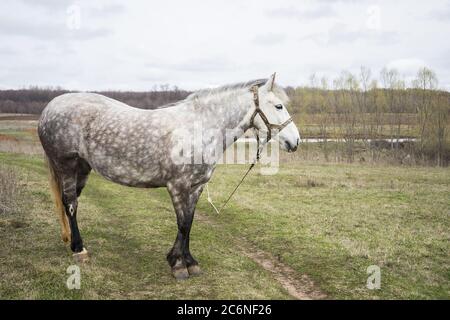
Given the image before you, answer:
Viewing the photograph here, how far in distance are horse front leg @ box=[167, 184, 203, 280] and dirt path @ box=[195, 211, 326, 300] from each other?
145 cm

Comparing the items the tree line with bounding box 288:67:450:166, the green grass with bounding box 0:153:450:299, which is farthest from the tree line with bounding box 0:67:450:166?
the green grass with bounding box 0:153:450:299

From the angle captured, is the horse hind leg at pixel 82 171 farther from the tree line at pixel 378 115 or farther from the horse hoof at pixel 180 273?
the tree line at pixel 378 115

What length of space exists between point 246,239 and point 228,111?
12.1 feet

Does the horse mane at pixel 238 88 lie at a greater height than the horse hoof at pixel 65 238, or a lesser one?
greater

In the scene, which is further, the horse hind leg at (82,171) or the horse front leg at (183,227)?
the horse hind leg at (82,171)

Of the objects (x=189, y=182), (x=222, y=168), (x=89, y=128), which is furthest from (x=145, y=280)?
(x=222, y=168)

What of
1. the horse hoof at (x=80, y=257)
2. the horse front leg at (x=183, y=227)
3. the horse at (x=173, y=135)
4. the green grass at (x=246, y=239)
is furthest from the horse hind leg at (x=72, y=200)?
the horse front leg at (x=183, y=227)

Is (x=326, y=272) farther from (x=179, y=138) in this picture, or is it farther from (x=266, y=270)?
(x=179, y=138)

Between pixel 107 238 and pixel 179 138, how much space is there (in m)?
3.47

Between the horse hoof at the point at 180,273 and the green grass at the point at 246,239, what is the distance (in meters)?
0.16

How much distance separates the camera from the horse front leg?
5.60 m

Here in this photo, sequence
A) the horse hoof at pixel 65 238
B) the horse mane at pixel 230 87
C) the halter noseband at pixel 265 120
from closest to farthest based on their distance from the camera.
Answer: the halter noseband at pixel 265 120 → the horse mane at pixel 230 87 → the horse hoof at pixel 65 238

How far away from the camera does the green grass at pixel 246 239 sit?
546 cm

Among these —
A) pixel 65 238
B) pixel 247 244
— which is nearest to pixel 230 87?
pixel 247 244
